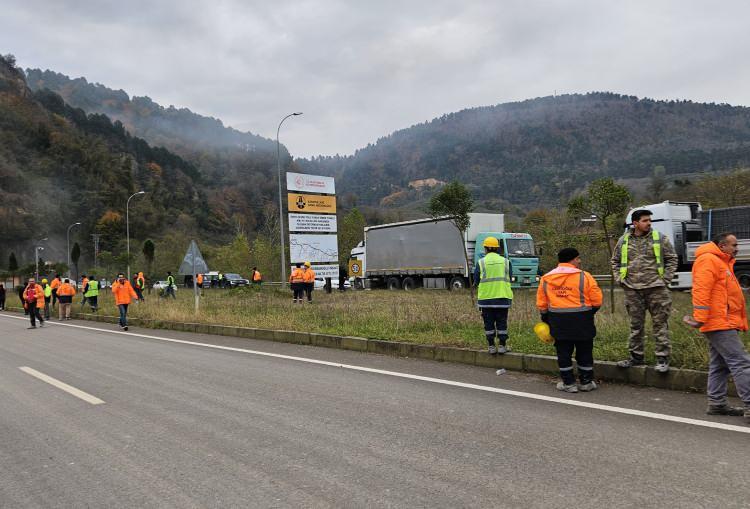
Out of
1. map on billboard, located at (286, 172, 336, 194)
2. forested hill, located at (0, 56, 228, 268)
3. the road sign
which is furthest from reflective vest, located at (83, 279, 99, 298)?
forested hill, located at (0, 56, 228, 268)

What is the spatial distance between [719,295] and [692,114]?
189393mm

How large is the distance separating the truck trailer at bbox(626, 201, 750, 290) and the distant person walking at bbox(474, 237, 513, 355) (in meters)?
15.1

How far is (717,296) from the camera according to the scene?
516cm

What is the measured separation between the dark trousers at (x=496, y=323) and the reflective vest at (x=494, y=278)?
19cm

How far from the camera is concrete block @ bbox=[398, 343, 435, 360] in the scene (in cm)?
891

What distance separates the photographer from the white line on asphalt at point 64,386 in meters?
6.41

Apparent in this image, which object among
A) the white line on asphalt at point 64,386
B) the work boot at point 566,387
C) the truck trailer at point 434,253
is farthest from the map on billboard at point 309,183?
the work boot at point 566,387

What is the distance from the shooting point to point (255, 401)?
6.17 meters

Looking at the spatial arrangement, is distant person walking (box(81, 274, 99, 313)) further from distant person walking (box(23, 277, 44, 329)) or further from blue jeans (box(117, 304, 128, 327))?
blue jeans (box(117, 304, 128, 327))

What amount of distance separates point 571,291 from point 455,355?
107 inches

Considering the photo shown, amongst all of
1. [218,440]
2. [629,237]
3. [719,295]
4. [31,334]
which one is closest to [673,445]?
[719,295]

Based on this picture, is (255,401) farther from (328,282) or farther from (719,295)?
(328,282)

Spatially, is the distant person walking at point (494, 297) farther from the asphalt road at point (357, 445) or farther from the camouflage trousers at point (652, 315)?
the camouflage trousers at point (652, 315)

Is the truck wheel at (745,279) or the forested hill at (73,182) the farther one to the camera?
the forested hill at (73,182)
